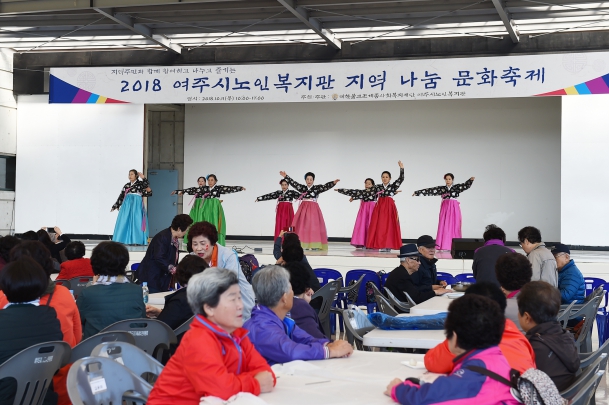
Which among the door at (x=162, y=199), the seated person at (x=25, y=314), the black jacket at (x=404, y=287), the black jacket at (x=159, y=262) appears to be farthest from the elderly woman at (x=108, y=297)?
the door at (x=162, y=199)

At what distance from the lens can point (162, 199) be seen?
1634 cm

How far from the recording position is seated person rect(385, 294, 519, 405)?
2.09 meters

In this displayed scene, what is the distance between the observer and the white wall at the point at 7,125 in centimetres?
1378

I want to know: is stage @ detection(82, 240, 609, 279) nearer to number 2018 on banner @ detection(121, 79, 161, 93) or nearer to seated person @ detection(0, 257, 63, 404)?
number 2018 on banner @ detection(121, 79, 161, 93)

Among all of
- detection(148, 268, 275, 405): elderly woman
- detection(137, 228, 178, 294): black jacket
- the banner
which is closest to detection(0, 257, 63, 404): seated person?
detection(148, 268, 275, 405): elderly woman

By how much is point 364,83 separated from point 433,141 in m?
3.81

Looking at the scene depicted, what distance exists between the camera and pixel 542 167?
1430cm

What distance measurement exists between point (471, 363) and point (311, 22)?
32.6 ft

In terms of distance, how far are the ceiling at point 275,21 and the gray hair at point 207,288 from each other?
8307 millimetres

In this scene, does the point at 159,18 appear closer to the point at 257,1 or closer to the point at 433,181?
the point at 257,1

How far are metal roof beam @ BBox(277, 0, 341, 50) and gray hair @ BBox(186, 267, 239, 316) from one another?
28.4 ft

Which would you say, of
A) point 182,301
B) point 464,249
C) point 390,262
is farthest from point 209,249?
point 464,249

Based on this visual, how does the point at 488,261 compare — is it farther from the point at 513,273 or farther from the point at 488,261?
the point at 513,273

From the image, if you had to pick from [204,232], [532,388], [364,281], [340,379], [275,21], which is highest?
[275,21]
